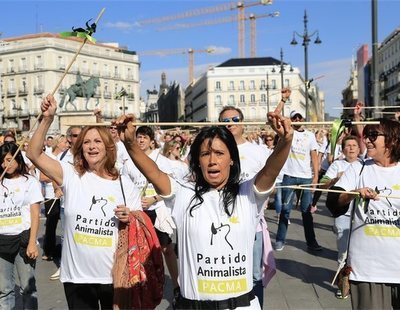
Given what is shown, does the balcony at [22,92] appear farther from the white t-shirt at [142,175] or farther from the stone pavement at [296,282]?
the white t-shirt at [142,175]

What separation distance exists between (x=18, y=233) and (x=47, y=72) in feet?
288

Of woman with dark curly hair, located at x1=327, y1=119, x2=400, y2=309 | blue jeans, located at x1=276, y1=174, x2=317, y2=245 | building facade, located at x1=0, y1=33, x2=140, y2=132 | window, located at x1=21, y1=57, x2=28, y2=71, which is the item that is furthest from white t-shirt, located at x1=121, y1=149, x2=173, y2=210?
window, located at x1=21, y1=57, x2=28, y2=71

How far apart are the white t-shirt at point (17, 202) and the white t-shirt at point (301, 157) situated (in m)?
4.65

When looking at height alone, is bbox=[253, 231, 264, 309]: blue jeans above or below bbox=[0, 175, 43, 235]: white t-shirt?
below

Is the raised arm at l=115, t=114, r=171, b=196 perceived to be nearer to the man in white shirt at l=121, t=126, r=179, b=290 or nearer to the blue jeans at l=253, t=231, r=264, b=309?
the blue jeans at l=253, t=231, r=264, b=309

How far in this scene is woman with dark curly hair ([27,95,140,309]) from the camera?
395 cm

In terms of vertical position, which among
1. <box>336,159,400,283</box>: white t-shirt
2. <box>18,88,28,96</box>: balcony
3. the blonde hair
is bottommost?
<box>336,159,400,283</box>: white t-shirt

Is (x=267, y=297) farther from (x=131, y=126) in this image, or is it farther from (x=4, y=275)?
(x=131, y=126)

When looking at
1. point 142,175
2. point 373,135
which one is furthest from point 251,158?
point 373,135

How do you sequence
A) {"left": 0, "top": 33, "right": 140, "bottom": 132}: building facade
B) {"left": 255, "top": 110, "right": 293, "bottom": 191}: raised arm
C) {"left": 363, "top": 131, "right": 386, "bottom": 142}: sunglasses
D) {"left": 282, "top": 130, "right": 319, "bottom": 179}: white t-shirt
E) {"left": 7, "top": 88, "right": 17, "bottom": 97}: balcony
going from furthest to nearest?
{"left": 7, "top": 88, "right": 17, "bottom": 97}: balcony → {"left": 0, "top": 33, "right": 140, "bottom": 132}: building facade → {"left": 282, "top": 130, "right": 319, "bottom": 179}: white t-shirt → {"left": 363, "top": 131, "right": 386, "bottom": 142}: sunglasses → {"left": 255, "top": 110, "right": 293, "bottom": 191}: raised arm

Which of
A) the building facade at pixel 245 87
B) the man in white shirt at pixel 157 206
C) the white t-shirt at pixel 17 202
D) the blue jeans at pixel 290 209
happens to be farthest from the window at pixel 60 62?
the white t-shirt at pixel 17 202

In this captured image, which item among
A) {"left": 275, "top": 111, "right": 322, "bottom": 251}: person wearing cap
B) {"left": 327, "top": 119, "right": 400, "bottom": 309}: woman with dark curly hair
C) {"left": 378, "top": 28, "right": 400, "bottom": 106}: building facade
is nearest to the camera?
{"left": 327, "top": 119, "right": 400, "bottom": 309}: woman with dark curly hair

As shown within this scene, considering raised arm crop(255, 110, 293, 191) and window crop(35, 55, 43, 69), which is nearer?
raised arm crop(255, 110, 293, 191)

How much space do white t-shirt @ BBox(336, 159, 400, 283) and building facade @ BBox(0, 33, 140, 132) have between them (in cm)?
8245
